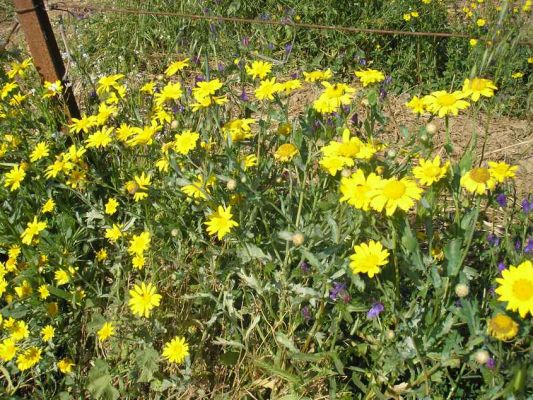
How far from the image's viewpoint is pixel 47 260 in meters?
2.17

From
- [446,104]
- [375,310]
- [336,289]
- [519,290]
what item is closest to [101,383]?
[336,289]

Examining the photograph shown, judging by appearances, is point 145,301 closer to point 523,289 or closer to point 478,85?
point 523,289

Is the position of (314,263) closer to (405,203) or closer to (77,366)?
(405,203)

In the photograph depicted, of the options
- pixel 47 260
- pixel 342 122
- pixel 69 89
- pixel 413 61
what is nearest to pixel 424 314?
pixel 342 122

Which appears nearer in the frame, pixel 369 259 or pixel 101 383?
pixel 369 259

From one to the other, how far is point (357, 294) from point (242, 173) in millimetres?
568

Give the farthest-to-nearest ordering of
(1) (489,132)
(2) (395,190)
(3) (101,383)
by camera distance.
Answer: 1. (1) (489,132)
2. (3) (101,383)
3. (2) (395,190)

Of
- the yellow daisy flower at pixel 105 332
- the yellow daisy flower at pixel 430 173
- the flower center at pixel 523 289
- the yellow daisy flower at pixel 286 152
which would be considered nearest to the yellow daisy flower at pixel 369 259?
the yellow daisy flower at pixel 430 173

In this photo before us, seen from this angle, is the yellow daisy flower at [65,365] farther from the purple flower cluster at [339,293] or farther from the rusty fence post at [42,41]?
the rusty fence post at [42,41]

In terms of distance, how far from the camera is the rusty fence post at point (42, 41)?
92.3 inches

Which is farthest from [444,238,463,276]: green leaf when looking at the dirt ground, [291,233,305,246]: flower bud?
the dirt ground

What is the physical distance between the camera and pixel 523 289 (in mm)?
1217

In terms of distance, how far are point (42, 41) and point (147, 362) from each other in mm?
1673

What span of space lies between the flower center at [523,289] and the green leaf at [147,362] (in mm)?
1212
